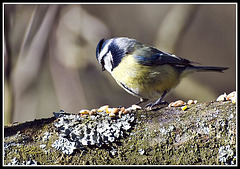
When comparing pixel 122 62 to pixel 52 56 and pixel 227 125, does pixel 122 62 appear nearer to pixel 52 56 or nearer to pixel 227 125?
pixel 227 125

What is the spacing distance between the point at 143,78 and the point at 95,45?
1755 millimetres

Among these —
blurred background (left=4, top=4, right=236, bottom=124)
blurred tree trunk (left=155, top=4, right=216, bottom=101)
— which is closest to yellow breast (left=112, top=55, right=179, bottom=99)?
blurred background (left=4, top=4, right=236, bottom=124)

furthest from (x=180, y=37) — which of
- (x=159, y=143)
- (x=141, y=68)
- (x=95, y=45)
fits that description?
(x=159, y=143)

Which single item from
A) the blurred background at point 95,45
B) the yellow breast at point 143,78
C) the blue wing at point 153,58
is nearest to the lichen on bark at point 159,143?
the yellow breast at point 143,78

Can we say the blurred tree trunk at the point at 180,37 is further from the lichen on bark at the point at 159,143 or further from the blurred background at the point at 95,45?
the lichen on bark at the point at 159,143

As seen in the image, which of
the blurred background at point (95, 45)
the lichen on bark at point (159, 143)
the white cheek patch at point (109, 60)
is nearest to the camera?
the lichen on bark at point (159, 143)

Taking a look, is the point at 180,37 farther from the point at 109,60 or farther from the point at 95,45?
the point at 109,60

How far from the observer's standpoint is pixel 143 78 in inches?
102

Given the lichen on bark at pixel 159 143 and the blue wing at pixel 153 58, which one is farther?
the blue wing at pixel 153 58

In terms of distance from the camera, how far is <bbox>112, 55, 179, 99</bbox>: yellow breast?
2586mm

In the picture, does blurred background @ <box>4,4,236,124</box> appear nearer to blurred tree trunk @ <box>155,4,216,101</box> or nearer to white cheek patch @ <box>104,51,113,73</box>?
blurred tree trunk @ <box>155,4,216,101</box>

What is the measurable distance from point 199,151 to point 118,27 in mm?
3357

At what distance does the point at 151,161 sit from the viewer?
154 cm

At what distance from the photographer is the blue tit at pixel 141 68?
102 inches
